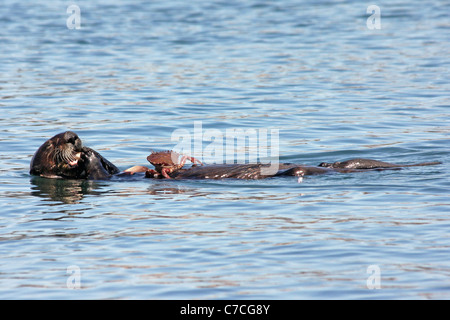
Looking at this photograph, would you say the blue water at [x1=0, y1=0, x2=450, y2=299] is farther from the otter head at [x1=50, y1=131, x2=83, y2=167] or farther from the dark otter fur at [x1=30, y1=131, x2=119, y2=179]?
the otter head at [x1=50, y1=131, x2=83, y2=167]

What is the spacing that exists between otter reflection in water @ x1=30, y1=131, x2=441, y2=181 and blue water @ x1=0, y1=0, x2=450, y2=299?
117mm

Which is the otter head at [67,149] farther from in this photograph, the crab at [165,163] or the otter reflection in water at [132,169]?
the crab at [165,163]

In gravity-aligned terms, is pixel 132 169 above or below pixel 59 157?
below

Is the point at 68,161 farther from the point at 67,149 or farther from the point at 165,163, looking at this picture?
the point at 165,163

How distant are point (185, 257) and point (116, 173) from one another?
270 centimetres

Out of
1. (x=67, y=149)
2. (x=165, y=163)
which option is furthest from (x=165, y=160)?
(x=67, y=149)

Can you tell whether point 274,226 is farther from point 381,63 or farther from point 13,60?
point 13,60

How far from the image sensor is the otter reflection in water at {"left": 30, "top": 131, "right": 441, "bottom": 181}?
726 cm

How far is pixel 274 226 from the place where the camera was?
19.7ft

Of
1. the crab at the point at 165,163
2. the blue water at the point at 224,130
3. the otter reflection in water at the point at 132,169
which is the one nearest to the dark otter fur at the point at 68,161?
the otter reflection in water at the point at 132,169

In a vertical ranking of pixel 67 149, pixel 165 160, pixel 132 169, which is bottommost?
pixel 132 169

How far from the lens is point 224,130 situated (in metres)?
10.2

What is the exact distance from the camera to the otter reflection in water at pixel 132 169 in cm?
726

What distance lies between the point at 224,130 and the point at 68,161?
125 inches
